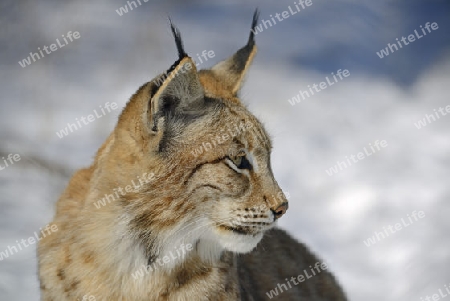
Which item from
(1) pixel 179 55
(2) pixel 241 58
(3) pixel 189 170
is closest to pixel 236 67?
(2) pixel 241 58

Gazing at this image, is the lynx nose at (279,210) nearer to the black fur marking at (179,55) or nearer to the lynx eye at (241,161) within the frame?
the lynx eye at (241,161)

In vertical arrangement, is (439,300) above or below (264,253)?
below

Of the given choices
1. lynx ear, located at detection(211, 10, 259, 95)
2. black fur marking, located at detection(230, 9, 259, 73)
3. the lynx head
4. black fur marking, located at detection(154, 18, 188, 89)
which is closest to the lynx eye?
the lynx head

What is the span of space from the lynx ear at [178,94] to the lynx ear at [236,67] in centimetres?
76

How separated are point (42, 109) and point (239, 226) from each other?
4838mm

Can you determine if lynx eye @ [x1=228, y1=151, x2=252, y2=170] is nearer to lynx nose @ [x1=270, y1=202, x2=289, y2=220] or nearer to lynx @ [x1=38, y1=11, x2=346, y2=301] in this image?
lynx @ [x1=38, y1=11, x2=346, y2=301]

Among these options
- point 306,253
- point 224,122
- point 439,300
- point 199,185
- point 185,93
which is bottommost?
point 439,300

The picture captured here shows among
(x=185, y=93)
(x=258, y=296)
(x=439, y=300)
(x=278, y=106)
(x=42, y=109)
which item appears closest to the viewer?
(x=185, y=93)

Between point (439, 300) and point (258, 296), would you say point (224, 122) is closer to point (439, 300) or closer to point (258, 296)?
point (258, 296)

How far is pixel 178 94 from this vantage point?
3.54 metres

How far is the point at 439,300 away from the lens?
685cm

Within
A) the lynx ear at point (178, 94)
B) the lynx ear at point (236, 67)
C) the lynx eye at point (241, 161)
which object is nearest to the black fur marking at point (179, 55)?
the lynx ear at point (178, 94)

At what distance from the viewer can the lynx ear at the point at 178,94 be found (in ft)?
11.0

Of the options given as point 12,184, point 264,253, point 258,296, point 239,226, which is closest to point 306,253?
point 264,253
